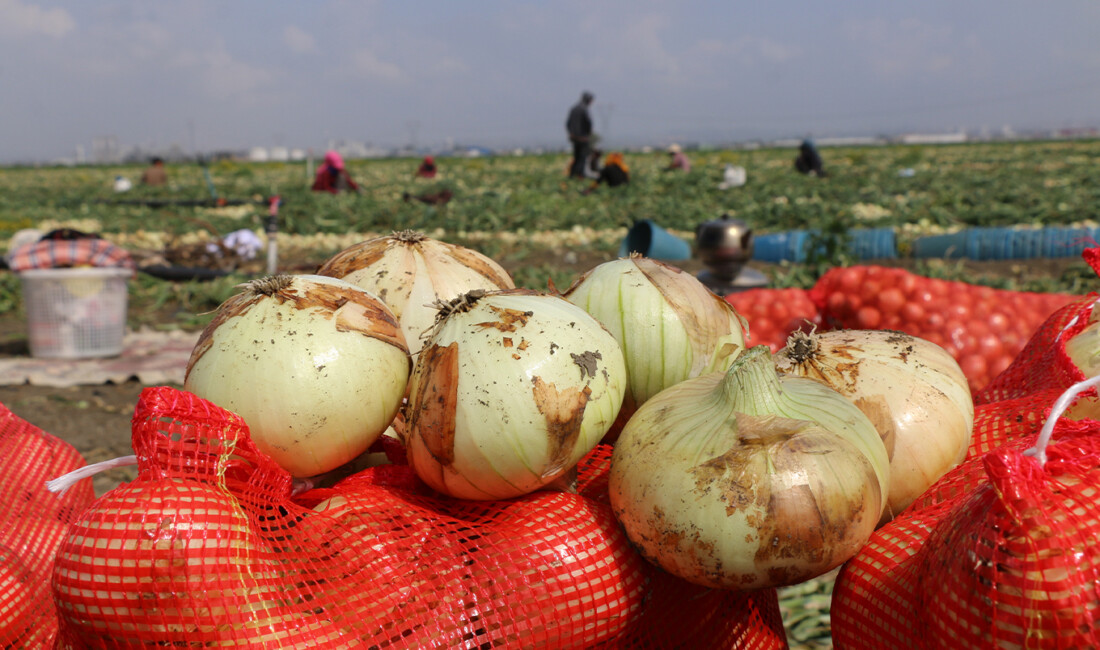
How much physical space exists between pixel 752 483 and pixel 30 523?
66.4 inches

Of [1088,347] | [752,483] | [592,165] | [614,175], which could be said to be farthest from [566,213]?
[752,483]

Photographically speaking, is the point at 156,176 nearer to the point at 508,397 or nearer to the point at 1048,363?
the point at 508,397

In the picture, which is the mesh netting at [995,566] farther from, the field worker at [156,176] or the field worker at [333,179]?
the field worker at [156,176]

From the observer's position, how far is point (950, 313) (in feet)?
10.3

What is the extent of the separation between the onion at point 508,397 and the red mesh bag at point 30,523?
92cm

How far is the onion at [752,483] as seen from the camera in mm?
1353

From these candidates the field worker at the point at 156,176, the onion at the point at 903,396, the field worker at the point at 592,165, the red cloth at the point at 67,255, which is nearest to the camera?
the onion at the point at 903,396

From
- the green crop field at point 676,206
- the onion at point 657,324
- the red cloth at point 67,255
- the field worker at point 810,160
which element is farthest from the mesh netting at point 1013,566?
the field worker at point 810,160

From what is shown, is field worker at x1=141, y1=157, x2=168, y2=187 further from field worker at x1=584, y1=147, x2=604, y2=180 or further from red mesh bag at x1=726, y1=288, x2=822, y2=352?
red mesh bag at x1=726, y1=288, x2=822, y2=352

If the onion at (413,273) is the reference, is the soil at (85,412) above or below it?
below

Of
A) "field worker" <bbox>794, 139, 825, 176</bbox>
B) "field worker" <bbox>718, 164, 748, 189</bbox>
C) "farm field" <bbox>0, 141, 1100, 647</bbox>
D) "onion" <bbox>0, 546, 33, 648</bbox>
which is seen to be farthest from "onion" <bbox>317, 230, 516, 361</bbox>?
"field worker" <bbox>794, 139, 825, 176</bbox>

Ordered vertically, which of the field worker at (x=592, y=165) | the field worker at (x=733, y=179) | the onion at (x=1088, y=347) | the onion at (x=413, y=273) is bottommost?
the onion at (x=1088, y=347)

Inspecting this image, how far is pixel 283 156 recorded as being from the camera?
11731 cm

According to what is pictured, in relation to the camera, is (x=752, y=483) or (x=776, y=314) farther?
(x=776, y=314)
